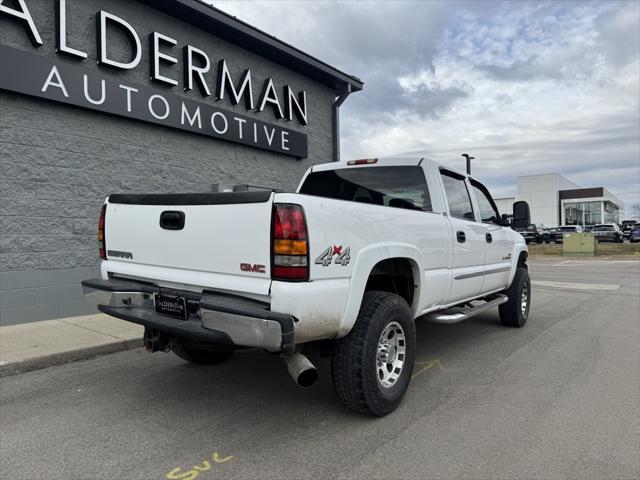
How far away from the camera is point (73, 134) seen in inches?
Result: 259

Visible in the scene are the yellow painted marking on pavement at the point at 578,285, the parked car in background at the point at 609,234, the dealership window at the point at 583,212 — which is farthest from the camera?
the dealership window at the point at 583,212

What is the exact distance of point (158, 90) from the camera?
7.58 m

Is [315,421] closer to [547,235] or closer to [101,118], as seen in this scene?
[101,118]

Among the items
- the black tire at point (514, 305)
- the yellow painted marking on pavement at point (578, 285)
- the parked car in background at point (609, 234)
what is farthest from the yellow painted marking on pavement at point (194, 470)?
the parked car in background at point (609, 234)

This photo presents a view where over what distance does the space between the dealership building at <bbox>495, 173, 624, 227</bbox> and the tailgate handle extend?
7071 cm

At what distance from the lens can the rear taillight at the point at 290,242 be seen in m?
2.74

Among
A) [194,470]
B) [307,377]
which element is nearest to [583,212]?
[307,377]

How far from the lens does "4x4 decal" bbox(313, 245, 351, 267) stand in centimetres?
286

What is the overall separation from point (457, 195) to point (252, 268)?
2.98 meters

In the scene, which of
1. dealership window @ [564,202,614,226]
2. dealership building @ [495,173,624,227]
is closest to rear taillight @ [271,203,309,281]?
dealership building @ [495,173,624,227]

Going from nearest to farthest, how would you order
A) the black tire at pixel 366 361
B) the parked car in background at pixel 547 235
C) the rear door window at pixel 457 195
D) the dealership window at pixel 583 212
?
the black tire at pixel 366 361 → the rear door window at pixel 457 195 → the parked car in background at pixel 547 235 → the dealership window at pixel 583 212

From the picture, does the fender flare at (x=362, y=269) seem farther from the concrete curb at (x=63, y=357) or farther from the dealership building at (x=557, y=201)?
the dealership building at (x=557, y=201)

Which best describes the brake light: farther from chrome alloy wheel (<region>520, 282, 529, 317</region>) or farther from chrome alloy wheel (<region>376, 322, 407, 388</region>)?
chrome alloy wheel (<region>520, 282, 529, 317</region>)

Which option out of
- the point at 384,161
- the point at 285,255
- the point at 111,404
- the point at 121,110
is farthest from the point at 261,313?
the point at 121,110
